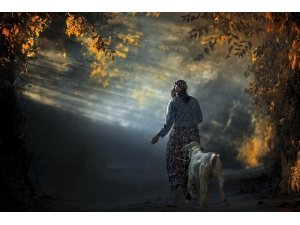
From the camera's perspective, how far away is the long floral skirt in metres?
7.79

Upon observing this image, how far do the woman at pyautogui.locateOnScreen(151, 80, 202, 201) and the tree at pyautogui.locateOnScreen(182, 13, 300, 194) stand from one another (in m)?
0.63

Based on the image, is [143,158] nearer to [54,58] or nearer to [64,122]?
[64,122]

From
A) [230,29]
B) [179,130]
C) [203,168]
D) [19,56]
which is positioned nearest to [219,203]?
[203,168]

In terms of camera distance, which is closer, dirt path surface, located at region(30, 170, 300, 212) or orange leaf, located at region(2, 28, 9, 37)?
dirt path surface, located at region(30, 170, 300, 212)

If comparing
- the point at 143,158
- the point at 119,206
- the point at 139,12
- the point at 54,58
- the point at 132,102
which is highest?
the point at 139,12

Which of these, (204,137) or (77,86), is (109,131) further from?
(204,137)

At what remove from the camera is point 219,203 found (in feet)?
25.2

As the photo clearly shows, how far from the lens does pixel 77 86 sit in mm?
7965

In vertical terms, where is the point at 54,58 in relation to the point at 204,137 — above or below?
above

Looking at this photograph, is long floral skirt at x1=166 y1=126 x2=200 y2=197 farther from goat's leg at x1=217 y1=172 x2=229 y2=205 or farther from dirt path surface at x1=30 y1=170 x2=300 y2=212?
goat's leg at x1=217 y1=172 x2=229 y2=205

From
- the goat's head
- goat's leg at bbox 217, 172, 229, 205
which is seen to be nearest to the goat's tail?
goat's leg at bbox 217, 172, 229, 205

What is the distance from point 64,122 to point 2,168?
95cm

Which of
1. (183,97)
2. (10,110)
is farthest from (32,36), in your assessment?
(183,97)

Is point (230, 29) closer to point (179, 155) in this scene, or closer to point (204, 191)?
point (179, 155)
